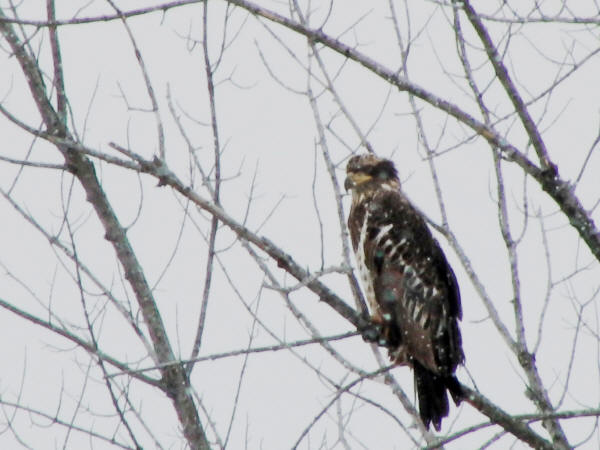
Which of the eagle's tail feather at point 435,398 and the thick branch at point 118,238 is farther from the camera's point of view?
the eagle's tail feather at point 435,398

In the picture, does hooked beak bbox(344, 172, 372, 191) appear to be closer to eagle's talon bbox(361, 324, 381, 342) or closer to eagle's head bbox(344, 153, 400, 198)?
eagle's head bbox(344, 153, 400, 198)

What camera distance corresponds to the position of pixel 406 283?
4883 mm

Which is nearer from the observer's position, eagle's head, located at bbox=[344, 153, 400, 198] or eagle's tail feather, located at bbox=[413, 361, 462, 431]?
eagle's tail feather, located at bbox=[413, 361, 462, 431]

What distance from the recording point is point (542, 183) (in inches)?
109

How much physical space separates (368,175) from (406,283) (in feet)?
2.47

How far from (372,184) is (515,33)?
4.07ft

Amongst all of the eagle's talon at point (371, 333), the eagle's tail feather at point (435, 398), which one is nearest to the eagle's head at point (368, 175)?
the eagle's talon at point (371, 333)

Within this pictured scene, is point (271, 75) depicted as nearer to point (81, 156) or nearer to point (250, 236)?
point (81, 156)

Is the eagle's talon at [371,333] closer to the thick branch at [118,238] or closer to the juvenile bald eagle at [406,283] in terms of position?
the juvenile bald eagle at [406,283]

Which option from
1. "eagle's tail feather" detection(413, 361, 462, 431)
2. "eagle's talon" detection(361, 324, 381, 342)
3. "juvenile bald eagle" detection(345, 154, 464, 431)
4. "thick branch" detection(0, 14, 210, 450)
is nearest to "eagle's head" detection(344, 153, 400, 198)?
"juvenile bald eagle" detection(345, 154, 464, 431)

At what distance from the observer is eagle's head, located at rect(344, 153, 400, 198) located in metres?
5.34

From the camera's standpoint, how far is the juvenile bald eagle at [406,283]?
4406mm

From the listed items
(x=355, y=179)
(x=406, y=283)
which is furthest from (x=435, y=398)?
(x=355, y=179)

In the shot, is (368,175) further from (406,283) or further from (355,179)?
(406,283)
